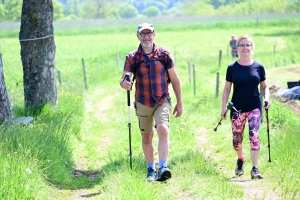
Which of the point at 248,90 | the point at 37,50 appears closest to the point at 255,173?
the point at 248,90

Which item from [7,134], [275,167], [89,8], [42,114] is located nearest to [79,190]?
[7,134]

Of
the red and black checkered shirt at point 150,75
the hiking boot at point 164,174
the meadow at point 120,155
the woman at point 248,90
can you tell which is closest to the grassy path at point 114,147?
the meadow at point 120,155

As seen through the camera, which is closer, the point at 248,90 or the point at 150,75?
the point at 150,75

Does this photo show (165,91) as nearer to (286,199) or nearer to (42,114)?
(286,199)

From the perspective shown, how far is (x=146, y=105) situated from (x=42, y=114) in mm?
4624

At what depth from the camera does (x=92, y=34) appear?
6394cm

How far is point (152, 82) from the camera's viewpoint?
25.2ft

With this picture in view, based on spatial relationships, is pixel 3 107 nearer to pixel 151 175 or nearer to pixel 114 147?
pixel 114 147

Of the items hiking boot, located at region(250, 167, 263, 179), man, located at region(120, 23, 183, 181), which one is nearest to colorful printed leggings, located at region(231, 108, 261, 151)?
hiking boot, located at region(250, 167, 263, 179)

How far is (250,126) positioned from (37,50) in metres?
5.97

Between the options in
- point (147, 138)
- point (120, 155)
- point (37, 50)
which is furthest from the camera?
point (37, 50)

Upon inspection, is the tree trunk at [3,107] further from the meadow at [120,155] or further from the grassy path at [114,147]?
the grassy path at [114,147]

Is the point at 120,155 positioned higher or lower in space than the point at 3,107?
lower

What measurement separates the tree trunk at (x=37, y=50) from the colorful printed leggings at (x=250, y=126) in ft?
18.0
